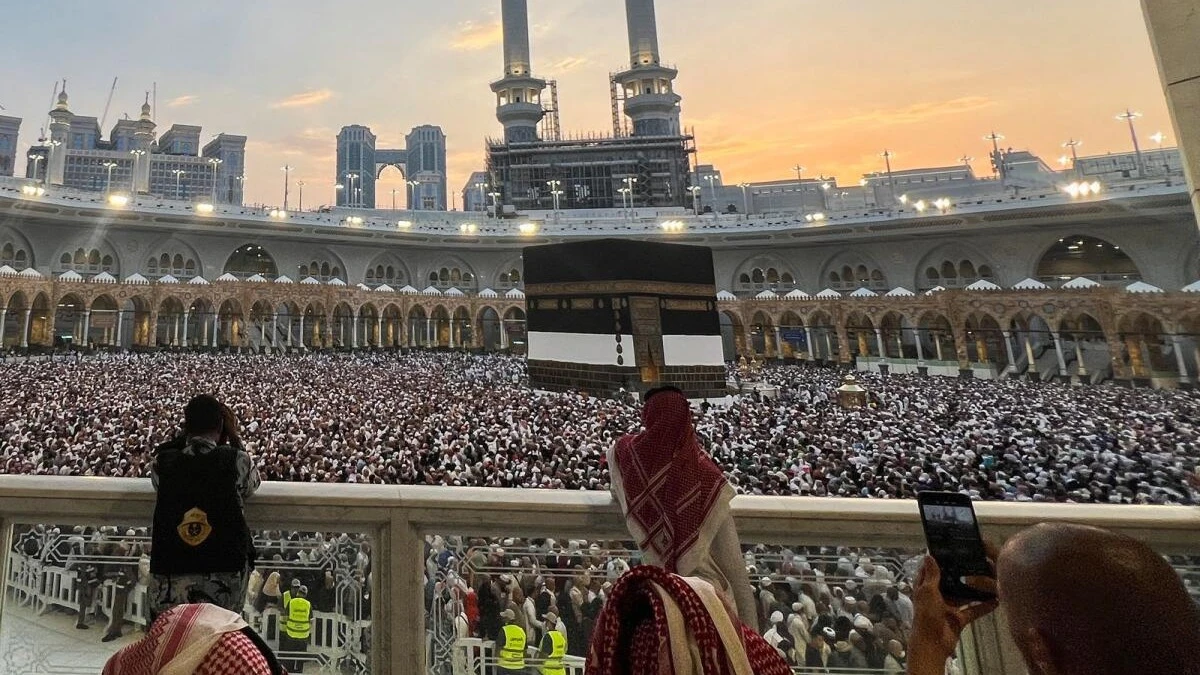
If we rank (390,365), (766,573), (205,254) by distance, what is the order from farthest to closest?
1. (205,254)
2. (390,365)
3. (766,573)

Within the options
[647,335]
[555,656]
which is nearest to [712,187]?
[647,335]

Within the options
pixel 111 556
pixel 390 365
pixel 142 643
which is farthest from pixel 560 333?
pixel 142 643

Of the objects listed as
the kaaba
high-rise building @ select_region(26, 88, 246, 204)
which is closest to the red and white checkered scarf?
the kaaba

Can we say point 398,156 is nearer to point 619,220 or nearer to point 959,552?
point 619,220

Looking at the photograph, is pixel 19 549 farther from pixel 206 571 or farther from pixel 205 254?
pixel 205 254

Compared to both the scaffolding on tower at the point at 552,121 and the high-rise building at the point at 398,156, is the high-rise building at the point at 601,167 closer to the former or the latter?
the scaffolding on tower at the point at 552,121
